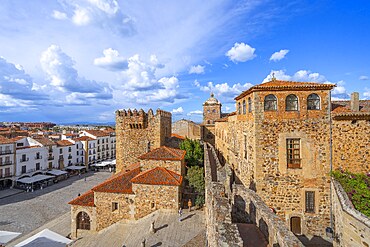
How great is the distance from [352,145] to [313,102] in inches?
135

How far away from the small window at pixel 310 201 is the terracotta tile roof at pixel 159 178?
803cm

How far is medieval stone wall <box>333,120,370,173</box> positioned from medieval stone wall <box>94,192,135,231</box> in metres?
13.4

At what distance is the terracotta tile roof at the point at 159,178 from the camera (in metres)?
14.3

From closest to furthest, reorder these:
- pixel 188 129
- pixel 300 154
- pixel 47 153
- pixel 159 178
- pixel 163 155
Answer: pixel 300 154 → pixel 159 178 → pixel 163 155 → pixel 47 153 → pixel 188 129

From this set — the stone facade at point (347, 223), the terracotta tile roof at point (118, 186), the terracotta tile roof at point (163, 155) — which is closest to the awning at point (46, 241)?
the terracotta tile roof at point (118, 186)

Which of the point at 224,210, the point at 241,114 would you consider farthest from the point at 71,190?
the point at 224,210

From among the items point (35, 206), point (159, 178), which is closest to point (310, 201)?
point (159, 178)

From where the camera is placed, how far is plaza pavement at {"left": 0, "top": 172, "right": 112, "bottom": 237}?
62.9 feet

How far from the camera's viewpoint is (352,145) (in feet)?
41.9

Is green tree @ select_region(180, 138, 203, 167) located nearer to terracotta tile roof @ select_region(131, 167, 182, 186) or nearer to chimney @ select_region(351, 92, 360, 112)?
terracotta tile roof @ select_region(131, 167, 182, 186)

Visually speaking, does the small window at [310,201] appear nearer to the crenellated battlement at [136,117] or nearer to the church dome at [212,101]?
the crenellated battlement at [136,117]

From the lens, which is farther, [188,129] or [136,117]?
[188,129]

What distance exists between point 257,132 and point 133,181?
28.8ft

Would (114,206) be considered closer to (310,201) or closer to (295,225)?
(295,225)
